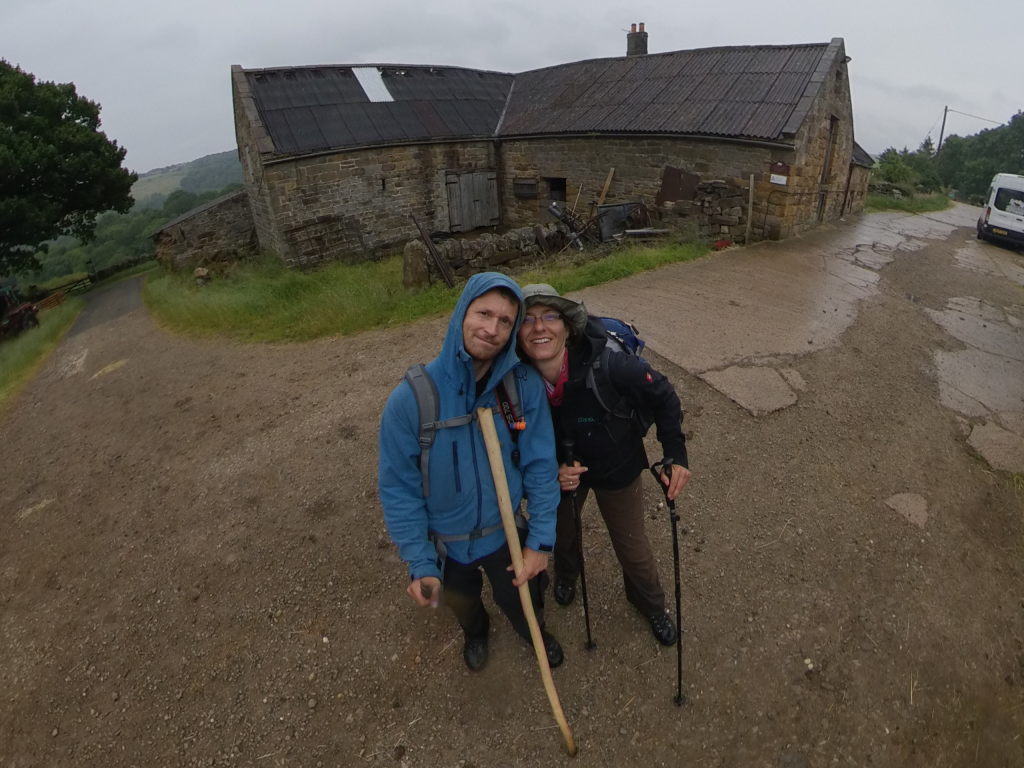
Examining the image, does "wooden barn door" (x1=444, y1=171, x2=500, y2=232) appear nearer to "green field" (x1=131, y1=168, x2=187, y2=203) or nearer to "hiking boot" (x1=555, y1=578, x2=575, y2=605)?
"hiking boot" (x1=555, y1=578, x2=575, y2=605)

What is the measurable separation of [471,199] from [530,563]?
14.9m

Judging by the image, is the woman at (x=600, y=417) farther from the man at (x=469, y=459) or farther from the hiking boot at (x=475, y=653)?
the hiking boot at (x=475, y=653)

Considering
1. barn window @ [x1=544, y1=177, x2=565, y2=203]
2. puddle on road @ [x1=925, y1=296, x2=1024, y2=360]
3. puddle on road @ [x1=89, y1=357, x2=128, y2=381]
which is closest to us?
puddle on road @ [x1=925, y1=296, x2=1024, y2=360]

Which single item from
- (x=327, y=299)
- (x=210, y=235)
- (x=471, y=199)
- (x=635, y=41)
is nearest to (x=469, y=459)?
(x=327, y=299)

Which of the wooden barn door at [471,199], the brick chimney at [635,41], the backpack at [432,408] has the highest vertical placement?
the brick chimney at [635,41]

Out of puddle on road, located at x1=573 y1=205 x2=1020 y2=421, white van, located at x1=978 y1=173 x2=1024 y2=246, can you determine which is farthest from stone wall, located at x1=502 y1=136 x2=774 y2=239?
white van, located at x1=978 y1=173 x2=1024 y2=246

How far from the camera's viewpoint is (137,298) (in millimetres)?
A: 13094

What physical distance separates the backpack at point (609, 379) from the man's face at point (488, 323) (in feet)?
1.42

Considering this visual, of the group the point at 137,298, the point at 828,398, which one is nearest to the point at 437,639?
the point at 828,398

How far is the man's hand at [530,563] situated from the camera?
226 centimetres

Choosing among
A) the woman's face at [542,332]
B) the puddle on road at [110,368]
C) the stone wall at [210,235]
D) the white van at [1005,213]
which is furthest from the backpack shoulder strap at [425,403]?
the white van at [1005,213]

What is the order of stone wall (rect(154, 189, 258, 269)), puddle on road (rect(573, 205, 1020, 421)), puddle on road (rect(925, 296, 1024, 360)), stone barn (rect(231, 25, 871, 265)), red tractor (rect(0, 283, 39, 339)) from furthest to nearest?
stone wall (rect(154, 189, 258, 269))
red tractor (rect(0, 283, 39, 339))
stone barn (rect(231, 25, 871, 265))
puddle on road (rect(925, 296, 1024, 360))
puddle on road (rect(573, 205, 1020, 421))

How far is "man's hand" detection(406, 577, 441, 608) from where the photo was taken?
7.17ft

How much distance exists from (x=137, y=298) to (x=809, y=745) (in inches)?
611
